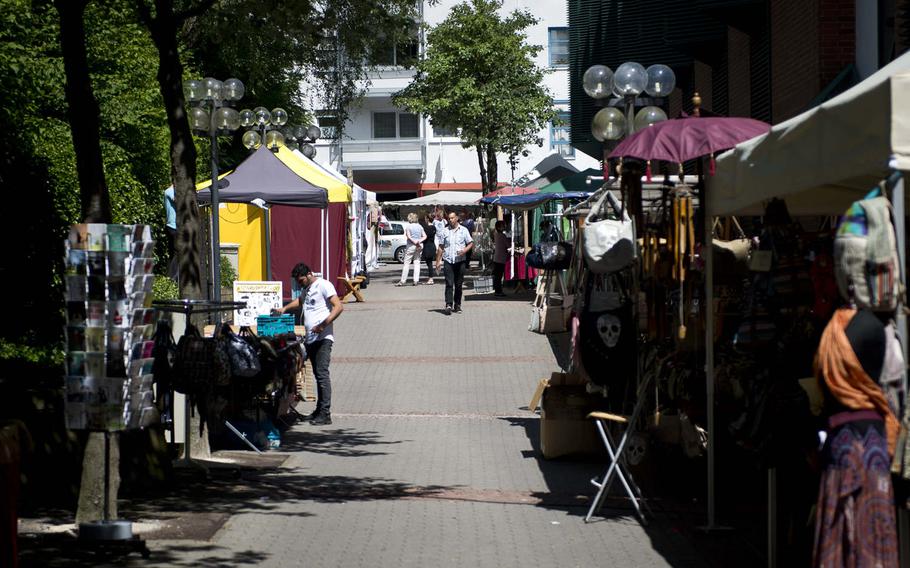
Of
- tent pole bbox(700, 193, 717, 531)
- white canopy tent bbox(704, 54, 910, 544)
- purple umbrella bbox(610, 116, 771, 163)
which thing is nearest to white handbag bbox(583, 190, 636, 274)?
purple umbrella bbox(610, 116, 771, 163)

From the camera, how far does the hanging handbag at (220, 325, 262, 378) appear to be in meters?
11.5

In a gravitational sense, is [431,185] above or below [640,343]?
above

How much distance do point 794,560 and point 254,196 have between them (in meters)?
15.9

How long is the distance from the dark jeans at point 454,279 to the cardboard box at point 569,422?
13.4 meters

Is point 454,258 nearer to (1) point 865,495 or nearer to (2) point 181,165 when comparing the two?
Result: (2) point 181,165

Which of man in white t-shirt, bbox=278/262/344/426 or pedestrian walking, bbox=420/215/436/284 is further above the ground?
pedestrian walking, bbox=420/215/436/284

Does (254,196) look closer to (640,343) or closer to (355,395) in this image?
(355,395)

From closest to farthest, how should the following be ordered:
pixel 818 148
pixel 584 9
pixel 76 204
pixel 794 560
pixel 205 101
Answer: pixel 818 148, pixel 794 560, pixel 76 204, pixel 205 101, pixel 584 9

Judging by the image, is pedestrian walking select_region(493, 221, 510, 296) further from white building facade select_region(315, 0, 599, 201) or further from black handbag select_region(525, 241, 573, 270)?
white building facade select_region(315, 0, 599, 201)

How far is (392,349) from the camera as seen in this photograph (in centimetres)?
2197

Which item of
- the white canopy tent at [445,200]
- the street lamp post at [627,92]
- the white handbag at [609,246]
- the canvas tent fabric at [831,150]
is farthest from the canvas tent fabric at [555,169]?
the canvas tent fabric at [831,150]

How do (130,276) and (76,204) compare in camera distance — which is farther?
(76,204)

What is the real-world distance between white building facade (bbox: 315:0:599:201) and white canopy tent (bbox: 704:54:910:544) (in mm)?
53834

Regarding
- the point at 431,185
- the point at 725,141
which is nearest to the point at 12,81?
the point at 725,141
